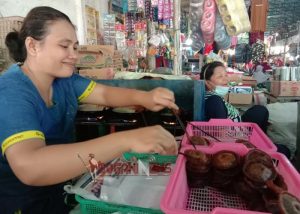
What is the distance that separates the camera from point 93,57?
9.48ft

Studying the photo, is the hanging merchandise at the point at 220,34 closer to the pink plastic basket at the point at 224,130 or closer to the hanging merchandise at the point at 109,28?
the hanging merchandise at the point at 109,28

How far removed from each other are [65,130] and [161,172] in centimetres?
71

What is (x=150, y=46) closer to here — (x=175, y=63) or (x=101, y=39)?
(x=175, y=63)

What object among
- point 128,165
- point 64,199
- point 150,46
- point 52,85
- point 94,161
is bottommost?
point 64,199

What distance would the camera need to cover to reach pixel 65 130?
5.08ft

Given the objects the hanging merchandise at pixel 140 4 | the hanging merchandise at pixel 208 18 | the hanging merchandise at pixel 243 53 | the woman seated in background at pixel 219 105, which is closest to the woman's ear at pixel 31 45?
the woman seated in background at pixel 219 105

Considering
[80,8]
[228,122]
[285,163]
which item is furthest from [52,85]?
[80,8]

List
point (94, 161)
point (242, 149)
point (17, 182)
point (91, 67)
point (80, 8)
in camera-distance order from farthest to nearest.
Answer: point (80, 8), point (91, 67), point (17, 182), point (242, 149), point (94, 161)

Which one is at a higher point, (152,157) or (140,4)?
A: (140,4)

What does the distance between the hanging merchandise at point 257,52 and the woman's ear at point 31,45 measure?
881cm

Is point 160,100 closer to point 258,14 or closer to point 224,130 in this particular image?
point 224,130

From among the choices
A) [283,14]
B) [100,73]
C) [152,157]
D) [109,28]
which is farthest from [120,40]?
[283,14]

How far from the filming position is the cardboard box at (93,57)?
2.85 metres

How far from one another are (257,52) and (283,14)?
458cm
